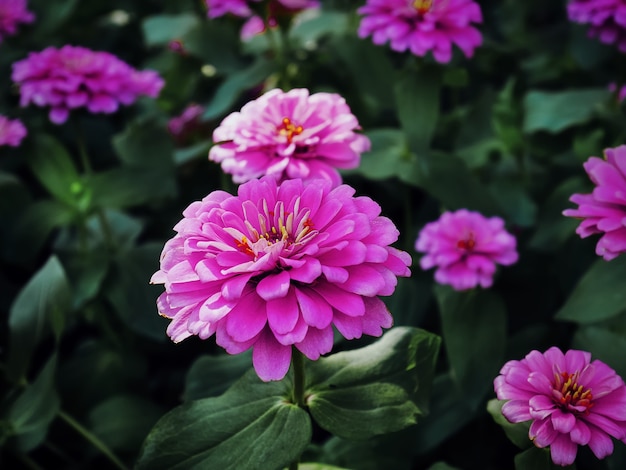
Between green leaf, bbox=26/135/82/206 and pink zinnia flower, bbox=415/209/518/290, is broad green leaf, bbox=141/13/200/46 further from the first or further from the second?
pink zinnia flower, bbox=415/209/518/290

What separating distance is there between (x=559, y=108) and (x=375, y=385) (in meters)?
0.75

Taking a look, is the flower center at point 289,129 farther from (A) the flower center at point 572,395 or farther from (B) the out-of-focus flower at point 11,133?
(B) the out-of-focus flower at point 11,133

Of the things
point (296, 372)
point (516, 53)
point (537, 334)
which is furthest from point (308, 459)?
point (516, 53)

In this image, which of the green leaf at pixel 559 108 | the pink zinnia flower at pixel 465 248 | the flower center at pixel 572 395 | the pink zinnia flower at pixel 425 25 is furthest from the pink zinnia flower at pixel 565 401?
the green leaf at pixel 559 108

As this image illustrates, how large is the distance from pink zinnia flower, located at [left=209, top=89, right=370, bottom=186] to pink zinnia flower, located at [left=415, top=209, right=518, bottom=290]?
0.22 metres

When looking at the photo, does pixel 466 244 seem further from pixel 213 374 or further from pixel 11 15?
pixel 11 15

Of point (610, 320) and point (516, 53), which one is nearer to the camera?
point (610, 320)

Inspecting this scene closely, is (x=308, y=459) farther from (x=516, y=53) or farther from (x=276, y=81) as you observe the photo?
(x=516, y=53)

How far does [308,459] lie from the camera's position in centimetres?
92

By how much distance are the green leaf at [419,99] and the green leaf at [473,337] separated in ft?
0.89

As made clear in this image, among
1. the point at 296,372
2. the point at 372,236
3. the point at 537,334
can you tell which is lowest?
the point at 537,334

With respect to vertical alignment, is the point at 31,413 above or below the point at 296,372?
below

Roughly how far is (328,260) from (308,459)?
16.7 inches

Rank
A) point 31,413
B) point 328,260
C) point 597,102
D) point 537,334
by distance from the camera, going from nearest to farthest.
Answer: point 328,260 → point 31,413 → point 537,334 → point 597,102
